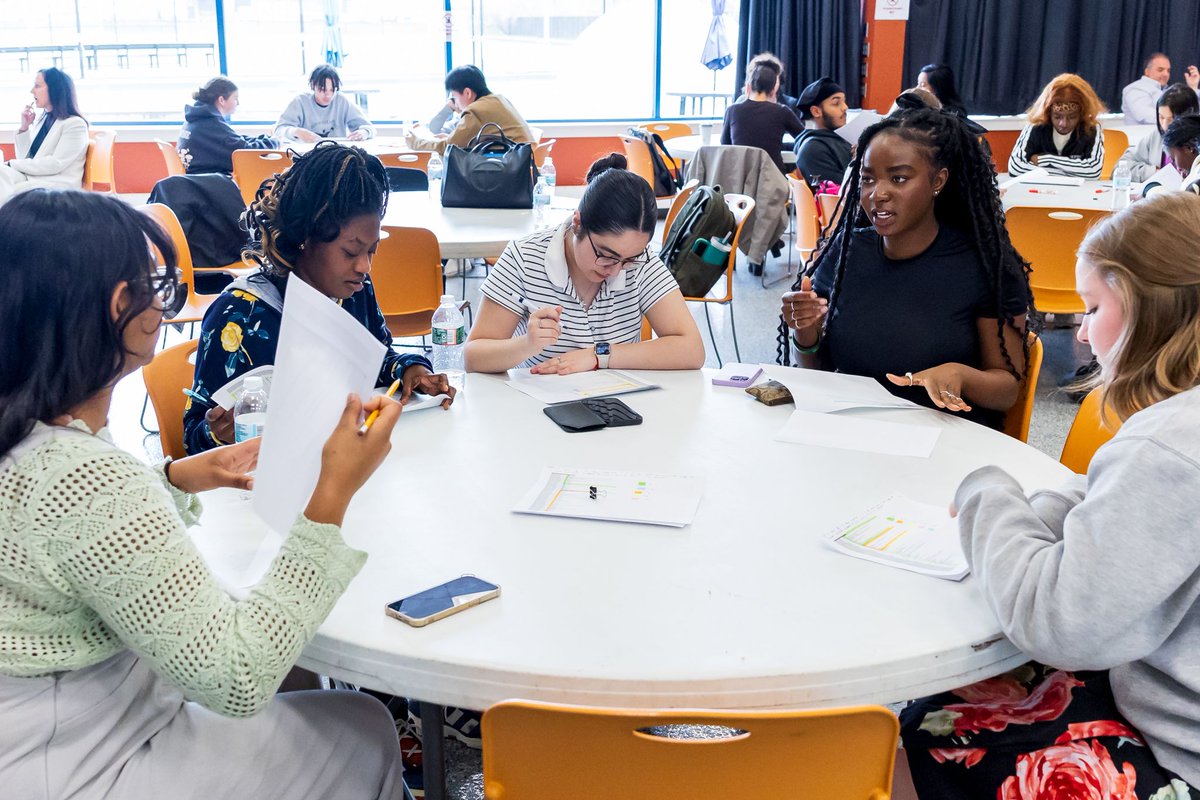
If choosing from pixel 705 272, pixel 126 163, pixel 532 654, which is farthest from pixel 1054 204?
pixel 126 163

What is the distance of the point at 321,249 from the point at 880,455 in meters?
1.14

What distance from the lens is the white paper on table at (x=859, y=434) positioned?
1.86m

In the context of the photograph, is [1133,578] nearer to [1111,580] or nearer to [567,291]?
[1111,580]

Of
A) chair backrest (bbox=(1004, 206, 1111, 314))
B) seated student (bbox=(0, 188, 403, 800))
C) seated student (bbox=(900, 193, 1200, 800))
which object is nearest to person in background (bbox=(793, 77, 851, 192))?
chair backrest (bbox=(1004, 206, 1111, 314))

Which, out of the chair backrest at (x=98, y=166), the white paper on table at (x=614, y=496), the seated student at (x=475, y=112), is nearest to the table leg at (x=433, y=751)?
the white paper on table at (x=614, y=496)

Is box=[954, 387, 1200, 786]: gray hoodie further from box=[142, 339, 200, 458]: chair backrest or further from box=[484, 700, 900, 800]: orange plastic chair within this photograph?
box=[142, 339, 200, 458]: chair backrest

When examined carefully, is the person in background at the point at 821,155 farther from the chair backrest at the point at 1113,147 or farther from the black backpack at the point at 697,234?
the black backpack at the point at 697,234

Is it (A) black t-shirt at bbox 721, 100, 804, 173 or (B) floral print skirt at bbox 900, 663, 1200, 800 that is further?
(A) black t-shirt at bbox 721, 100, 804, 173

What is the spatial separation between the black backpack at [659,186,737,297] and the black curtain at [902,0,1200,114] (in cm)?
609

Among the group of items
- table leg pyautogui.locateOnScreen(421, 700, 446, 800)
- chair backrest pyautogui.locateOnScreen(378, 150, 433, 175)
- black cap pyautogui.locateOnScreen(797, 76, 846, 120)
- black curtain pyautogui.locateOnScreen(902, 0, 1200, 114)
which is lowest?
table leg pyautogui.locateOnScreen(421, 700, 446, 800)

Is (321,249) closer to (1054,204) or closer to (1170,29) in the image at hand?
(1054,204)

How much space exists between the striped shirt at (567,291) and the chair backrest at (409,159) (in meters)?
3.47

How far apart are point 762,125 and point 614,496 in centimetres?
565

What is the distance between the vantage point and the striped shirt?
2.53m
